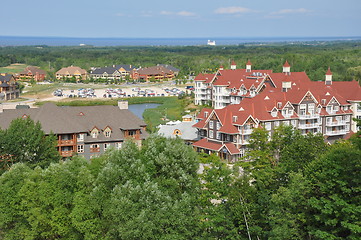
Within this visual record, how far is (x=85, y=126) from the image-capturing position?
38812mm

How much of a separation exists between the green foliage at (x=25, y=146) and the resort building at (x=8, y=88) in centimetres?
6399

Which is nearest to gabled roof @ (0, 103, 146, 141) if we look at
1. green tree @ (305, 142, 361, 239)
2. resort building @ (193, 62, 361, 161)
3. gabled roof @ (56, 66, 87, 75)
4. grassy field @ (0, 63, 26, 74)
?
resort building @ (193, 62, 361, 161)

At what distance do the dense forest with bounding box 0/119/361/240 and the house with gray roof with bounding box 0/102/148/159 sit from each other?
1234 centimetres

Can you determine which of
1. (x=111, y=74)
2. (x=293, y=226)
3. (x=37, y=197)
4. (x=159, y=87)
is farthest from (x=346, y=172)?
(x=111, y=74)

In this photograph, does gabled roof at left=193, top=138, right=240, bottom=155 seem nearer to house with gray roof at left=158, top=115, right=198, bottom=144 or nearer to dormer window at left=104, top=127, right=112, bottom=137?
house with gray roof at left=158, top=115, right=198, bottom=144

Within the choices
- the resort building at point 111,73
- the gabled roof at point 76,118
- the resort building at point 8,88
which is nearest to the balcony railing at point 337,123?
the gabled roof at point 76,118

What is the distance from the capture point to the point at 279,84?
57531 mm

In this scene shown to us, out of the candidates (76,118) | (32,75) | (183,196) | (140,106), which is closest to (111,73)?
(32,75)

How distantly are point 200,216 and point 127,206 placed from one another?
3137 millimetres

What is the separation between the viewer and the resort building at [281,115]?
42.3m

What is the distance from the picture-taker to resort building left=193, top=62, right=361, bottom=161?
4231cm

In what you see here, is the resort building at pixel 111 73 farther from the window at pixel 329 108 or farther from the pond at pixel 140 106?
the window at pixel 329 108

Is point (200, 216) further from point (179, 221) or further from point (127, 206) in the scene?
point (127, 206)

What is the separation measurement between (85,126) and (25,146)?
7.69 meters
